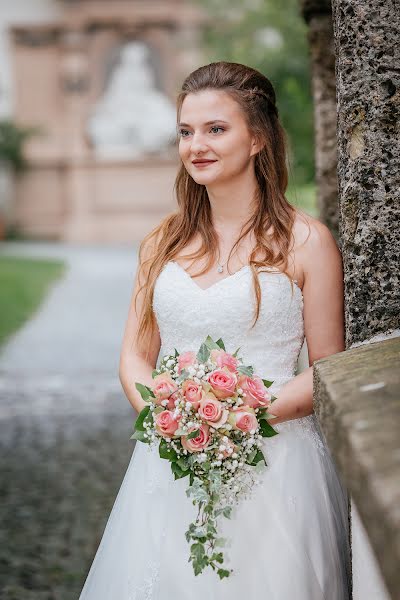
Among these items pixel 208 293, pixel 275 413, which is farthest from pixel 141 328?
pixel 275 413

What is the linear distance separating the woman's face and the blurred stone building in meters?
18.5

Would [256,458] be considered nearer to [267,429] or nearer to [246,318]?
[267,429]

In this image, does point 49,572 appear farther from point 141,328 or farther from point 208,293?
point 208,293

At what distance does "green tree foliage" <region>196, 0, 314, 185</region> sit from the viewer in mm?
5641

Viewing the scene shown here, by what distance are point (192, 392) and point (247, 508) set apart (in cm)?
45

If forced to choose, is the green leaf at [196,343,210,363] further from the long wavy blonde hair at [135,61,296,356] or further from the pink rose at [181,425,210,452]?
the long wavy blonde hair at [135,61,296,356]

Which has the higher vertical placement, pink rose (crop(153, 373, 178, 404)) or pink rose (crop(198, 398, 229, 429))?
pink rose (crop(153, 373, 178, 404))

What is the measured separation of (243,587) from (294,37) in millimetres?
9227

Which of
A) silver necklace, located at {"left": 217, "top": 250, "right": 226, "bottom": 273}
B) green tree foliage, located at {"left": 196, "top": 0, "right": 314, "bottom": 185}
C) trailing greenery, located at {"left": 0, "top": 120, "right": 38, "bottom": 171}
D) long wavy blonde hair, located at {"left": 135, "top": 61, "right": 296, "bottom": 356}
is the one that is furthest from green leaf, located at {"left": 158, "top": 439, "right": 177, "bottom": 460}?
trailing greenery, located at {"left": 0, "top": 120, "right": 38, "bottom": 171}

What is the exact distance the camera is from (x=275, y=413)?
225 centimetres

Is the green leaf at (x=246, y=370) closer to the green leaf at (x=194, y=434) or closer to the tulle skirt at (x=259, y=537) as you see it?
the green leaf at (x=194, y=434)

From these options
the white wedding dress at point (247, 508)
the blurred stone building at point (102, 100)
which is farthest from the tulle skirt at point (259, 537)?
the blurred stone building at point (102, 100)

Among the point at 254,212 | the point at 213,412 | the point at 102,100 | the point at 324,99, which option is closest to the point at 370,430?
the point at 213,412

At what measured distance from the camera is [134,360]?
2570 mm
